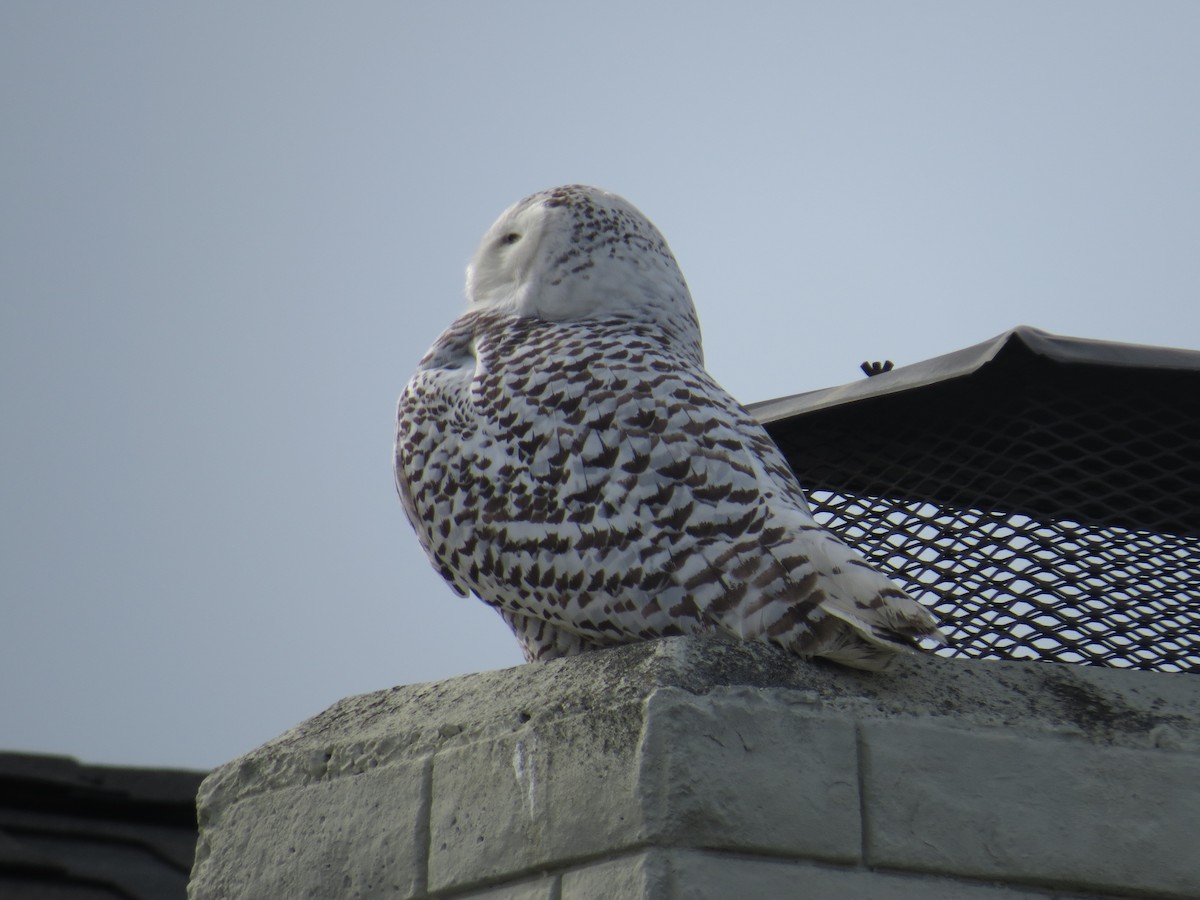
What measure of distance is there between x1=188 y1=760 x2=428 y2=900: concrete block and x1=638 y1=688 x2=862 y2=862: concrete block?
0.47 metres

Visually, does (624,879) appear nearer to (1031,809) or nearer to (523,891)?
(523,891)

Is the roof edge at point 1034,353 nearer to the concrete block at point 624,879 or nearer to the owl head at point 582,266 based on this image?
the owl head at point 582,266

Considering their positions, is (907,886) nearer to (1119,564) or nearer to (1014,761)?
(1014,761)

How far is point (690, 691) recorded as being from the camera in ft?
6.86

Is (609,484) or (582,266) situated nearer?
(609,484)

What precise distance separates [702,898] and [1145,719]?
806 millimetres

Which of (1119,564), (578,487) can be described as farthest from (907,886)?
(1119,564)

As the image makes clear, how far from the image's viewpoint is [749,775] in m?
2.06

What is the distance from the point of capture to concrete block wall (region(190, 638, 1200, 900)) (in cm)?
204

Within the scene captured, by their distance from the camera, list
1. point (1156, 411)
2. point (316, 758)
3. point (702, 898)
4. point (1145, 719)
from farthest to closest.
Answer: point (1156, 411)
point (316, 758)
point (1145, 719)
point (702, 898)

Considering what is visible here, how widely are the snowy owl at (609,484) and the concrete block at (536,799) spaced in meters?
0.27

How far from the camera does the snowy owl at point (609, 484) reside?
223cm

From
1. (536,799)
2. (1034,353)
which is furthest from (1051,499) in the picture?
(536,799)

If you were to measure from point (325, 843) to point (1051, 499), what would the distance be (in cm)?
145
